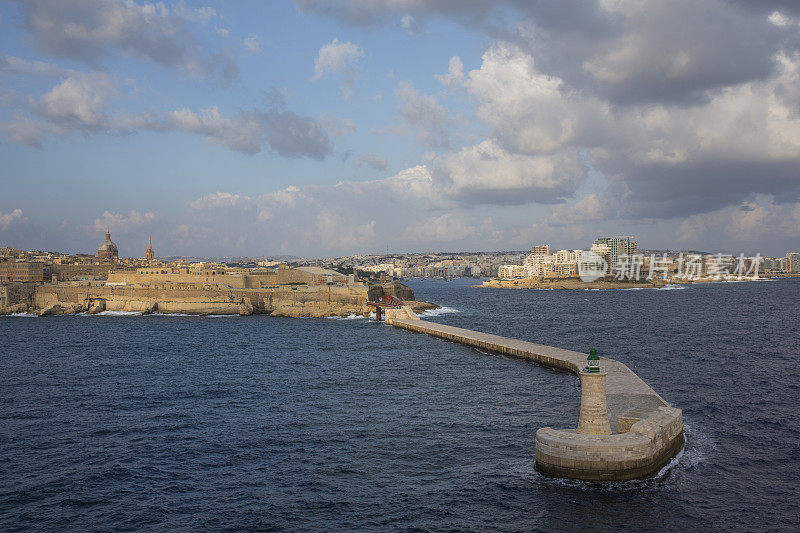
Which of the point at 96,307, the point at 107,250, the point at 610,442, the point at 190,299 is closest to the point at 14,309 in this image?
the point at 96,307

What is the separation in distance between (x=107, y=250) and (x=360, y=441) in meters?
128

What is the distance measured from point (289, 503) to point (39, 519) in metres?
6.37

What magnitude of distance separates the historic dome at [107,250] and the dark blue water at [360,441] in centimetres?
9605

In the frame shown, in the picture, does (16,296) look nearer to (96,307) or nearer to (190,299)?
(96,307)

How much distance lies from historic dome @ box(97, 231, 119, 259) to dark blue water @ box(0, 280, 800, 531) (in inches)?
3781

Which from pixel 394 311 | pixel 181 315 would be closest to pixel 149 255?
pixel 181 315

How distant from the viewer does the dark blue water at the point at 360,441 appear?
617 inches

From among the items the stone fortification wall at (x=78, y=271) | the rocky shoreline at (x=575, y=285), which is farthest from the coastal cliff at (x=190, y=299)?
the rocky shoreline at (x=575, y=285)

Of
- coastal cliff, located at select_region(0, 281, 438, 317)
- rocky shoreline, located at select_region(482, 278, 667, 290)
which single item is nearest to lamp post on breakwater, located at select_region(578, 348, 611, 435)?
coastal cliff, located at select_region(0, 281, 438, 317)

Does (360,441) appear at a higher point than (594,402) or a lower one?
lower

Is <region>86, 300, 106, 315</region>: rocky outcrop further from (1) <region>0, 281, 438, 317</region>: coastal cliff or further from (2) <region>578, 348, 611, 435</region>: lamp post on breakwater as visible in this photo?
(2) <region>578, 348, 611, 435</region>: lamp post on breakwater

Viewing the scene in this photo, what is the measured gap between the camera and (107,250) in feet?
435

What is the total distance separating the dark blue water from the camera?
Answer: 1566cm

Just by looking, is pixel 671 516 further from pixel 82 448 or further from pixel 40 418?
pixel 40 418
